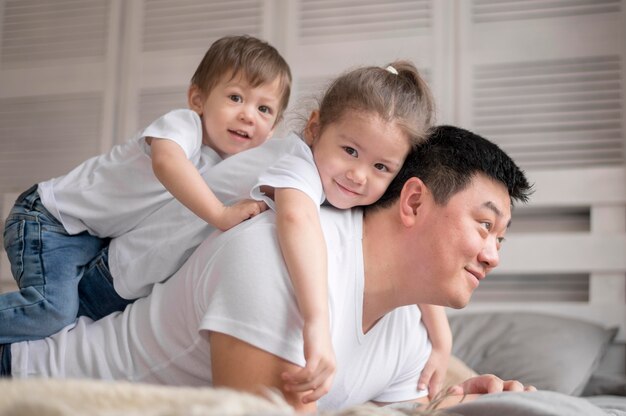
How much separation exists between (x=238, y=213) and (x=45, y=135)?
2678 mm

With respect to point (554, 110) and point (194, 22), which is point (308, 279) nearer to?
point (554, 110)

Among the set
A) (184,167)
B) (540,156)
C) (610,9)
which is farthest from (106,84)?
(184,167)

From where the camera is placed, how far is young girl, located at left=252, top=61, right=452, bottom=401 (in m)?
1.19

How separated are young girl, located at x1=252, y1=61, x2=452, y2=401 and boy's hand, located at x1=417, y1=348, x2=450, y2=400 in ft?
1.28

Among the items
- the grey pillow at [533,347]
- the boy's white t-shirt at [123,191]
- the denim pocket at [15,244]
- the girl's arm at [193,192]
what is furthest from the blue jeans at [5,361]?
the grey pillow at [533,347]

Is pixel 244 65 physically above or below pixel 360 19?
below

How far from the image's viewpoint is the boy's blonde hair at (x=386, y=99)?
137cm

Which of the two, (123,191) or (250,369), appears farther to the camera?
(123,191)

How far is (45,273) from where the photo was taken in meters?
1.47

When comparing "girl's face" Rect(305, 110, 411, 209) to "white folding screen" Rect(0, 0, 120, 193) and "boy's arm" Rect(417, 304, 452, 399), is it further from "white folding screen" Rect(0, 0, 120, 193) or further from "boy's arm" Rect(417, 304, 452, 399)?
"white folding screen" Rect(0, 0, 120, 193)

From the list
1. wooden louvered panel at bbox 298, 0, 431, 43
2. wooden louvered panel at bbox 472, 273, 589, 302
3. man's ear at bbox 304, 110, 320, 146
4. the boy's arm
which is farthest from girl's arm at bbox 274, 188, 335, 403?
wooden louvered panel at bbox 298, 0, 431, 43

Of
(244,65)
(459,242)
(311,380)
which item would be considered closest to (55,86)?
(244,65)

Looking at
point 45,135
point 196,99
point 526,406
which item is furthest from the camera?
point 45,135

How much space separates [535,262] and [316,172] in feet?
5.85
